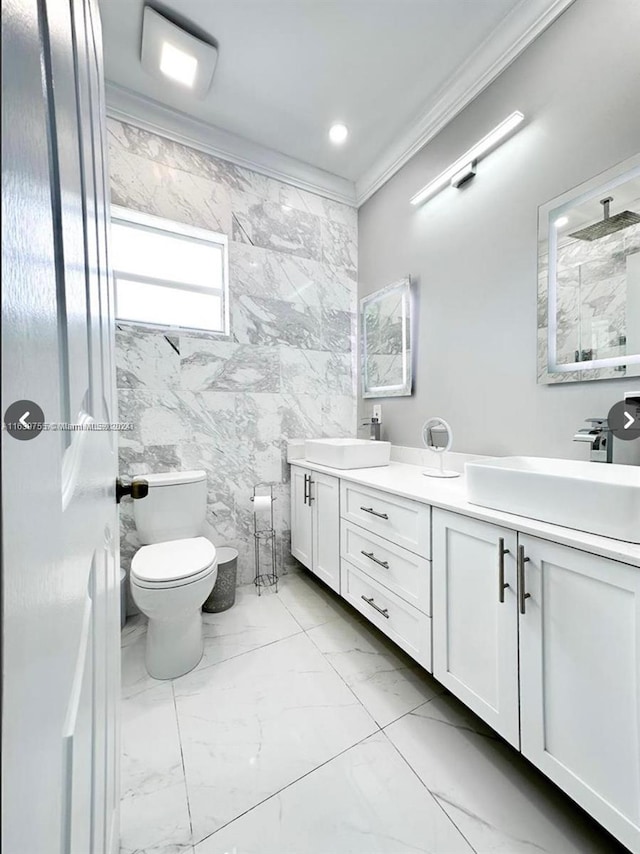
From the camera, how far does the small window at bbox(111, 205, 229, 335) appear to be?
78.8 inches

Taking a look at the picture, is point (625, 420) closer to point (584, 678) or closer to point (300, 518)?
point (584, 678)

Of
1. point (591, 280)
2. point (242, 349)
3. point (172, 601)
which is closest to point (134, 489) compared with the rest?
point (172, 601)

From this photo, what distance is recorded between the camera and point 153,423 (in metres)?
2.02

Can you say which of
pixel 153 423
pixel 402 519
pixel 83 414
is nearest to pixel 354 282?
pixel 153 423

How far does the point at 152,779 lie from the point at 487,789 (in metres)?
1.02

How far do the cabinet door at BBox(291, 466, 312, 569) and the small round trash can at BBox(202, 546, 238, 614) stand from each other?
419 mm

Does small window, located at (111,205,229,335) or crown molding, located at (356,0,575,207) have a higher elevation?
crown molding, located at (356,0,575,207)

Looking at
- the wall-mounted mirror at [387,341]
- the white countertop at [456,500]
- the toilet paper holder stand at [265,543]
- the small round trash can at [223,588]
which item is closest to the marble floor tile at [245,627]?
the small round trash can at [223,588]

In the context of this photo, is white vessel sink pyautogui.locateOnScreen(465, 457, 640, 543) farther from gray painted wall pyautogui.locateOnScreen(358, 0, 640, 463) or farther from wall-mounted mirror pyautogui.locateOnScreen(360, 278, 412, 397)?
wall-mounted mirror pyautogui.locateOnScreen(360, 278, 412, 397)

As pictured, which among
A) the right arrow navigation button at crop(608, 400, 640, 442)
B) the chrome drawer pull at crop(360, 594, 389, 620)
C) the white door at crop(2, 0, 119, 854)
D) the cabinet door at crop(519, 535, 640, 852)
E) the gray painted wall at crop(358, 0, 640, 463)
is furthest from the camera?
the chrome drawer pull at crop(360, 594, 389, 620)

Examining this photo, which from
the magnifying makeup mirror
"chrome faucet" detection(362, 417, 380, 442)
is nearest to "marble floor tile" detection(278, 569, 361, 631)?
the magnifying makeup mirror

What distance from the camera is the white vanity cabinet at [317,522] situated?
1897 mm

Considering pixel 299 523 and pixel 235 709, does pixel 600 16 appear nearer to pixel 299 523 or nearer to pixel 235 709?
pixel 299 523

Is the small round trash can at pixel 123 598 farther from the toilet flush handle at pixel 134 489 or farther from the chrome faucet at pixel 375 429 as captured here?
the chrome faucet at pixel 375 429
